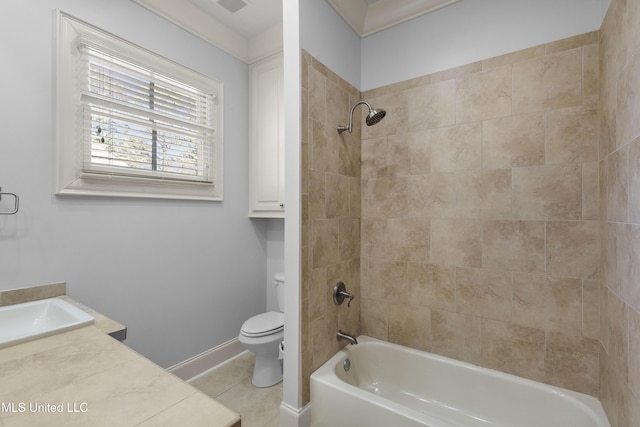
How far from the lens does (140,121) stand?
1.92 meters

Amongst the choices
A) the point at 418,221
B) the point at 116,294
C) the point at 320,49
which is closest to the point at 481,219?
the point at 418,221

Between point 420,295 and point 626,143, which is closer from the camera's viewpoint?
point 626,143

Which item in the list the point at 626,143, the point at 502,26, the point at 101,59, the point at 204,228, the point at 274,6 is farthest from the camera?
the point at 204,228

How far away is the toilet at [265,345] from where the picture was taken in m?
2.04

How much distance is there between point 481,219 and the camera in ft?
5.42

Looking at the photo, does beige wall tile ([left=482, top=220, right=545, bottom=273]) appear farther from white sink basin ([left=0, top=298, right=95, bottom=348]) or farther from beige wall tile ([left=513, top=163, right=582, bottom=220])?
white sink basin ([left=0, top=298, right=95, bottom=348])

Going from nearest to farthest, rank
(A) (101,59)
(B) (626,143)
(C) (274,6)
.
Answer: (B) (626,143) < (A) (101,59) < (C) (274,6)

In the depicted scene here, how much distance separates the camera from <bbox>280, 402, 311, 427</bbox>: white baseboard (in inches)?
61.5

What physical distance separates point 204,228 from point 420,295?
1685 millimetres

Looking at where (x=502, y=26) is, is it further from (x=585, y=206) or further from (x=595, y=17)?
(x=585, y=206)

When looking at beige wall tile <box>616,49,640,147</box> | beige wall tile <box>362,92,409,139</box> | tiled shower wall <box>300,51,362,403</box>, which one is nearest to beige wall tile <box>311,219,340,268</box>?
tiled shower wall <box>300,51,362,403</box>

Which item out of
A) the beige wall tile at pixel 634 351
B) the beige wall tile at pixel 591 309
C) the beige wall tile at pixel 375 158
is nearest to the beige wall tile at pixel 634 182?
the beige wall tile at pixel 634 351

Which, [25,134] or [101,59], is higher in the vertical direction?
[101,59]

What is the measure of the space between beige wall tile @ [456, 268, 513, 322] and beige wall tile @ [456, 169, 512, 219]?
331mm
